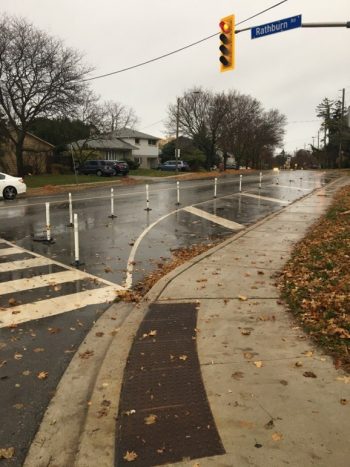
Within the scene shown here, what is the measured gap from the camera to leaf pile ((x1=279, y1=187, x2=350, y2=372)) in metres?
5.62

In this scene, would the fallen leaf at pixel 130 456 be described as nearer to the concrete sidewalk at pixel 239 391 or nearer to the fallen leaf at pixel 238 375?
the concrete sidewalk at pixel 239 391

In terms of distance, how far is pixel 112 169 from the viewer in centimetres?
4734

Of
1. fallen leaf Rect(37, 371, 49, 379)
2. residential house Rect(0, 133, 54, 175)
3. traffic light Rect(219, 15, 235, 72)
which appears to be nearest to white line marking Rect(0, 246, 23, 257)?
fallen leaf Rect(37, 371, 49, 379)

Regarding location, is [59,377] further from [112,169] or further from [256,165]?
[256,165]

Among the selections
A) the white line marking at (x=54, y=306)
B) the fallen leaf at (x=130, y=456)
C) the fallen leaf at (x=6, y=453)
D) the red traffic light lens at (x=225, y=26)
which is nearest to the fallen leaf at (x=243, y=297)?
the white line marking at (x=54, y=306)

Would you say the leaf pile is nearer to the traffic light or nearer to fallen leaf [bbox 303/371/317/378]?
fallen leaf [bbox 303/371/317/378]

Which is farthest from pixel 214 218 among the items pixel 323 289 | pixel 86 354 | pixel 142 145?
pixel 142 145

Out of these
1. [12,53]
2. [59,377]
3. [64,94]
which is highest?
[12,53]

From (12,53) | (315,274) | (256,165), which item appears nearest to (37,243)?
(315,274)

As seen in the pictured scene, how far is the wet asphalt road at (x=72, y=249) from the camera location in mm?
4680

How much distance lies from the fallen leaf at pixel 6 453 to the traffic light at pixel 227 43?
1296cm

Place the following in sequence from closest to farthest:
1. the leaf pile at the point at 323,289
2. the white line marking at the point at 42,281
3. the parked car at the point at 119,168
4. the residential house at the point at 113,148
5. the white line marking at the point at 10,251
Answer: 1. the leaf pile at the point at 323,289
2. the white line marking at the point at 42,281
3. the white line marking at the point at 10,251
4. the parked car at the point at 119,168
5. the residential house at the point at 113,148

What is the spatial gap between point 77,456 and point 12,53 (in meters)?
35.2

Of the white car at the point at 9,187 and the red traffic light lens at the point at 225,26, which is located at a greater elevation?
A: the red traffic light lens at the point at 225,26
